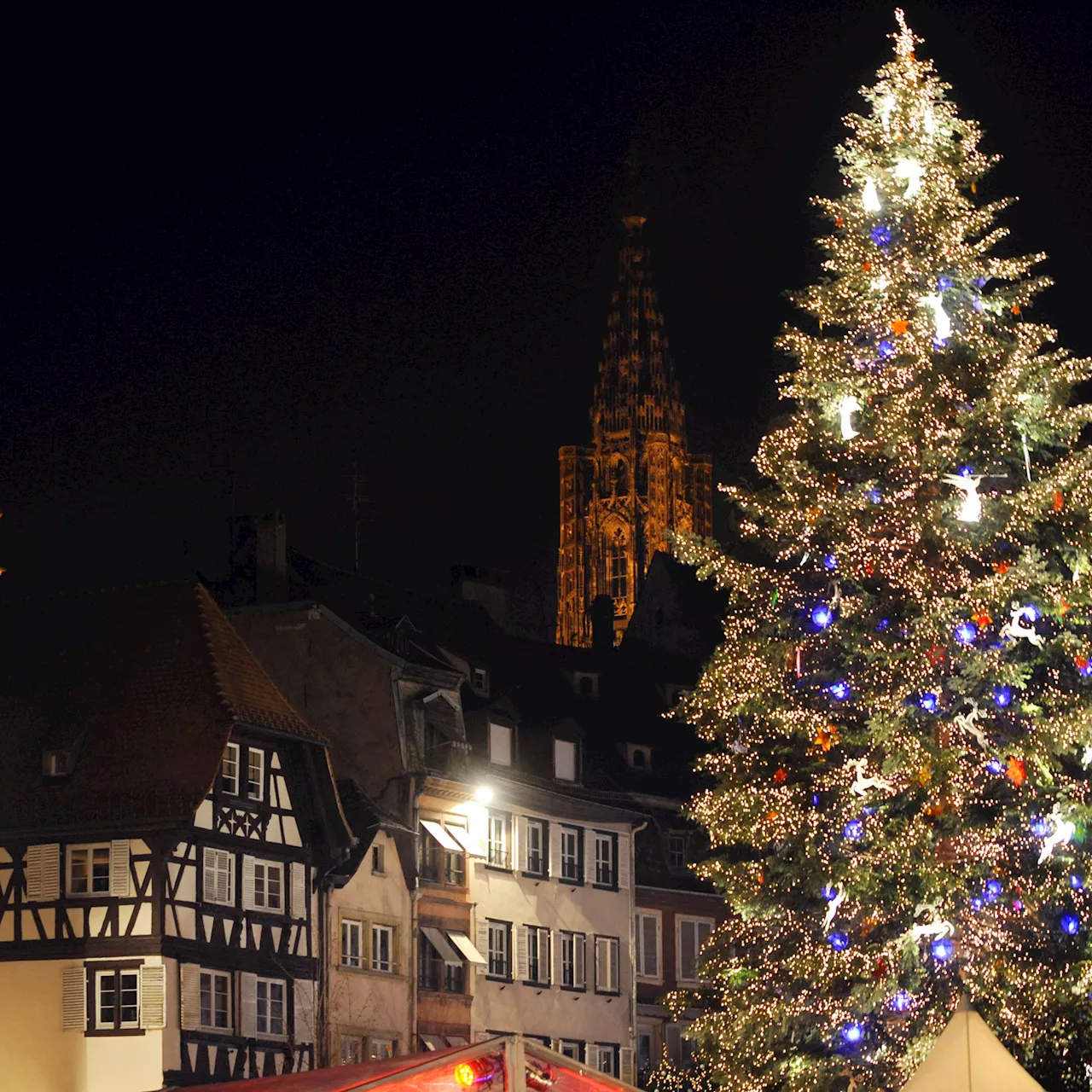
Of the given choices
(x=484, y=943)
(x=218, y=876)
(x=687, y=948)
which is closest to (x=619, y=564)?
(x=687, y=948)

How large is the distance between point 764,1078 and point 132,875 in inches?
746

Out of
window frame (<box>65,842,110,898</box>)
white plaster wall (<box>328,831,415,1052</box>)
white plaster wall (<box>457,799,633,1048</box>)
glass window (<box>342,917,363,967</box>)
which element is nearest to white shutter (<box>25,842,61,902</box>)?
window frame (<box>65,842,110,898</box>)

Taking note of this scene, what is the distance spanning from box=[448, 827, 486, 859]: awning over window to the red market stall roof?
39545 millimetres

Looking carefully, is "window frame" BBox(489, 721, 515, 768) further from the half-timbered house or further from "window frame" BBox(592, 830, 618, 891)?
the half-timbered house

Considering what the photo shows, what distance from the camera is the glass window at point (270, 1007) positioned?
154ft

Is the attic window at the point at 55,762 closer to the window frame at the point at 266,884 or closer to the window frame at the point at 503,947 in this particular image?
the window frame at the point at 266,884

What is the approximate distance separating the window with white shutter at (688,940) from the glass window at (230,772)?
60.7 ft

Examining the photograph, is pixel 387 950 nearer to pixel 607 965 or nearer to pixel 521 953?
pixel 521 953

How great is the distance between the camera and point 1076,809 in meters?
27.8

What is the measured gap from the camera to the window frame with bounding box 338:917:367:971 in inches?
1993

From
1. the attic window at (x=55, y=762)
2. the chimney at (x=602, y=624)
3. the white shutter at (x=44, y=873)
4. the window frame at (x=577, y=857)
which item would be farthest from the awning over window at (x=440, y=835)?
the chimney at (x=602, y=624)

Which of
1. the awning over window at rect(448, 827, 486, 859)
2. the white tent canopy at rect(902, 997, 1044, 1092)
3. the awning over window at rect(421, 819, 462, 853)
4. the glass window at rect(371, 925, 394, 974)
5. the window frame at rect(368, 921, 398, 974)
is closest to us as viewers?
the white tent canopy at rect(902, 997, 1044, 1092)

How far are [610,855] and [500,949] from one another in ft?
17.7

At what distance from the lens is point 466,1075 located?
15.2m
